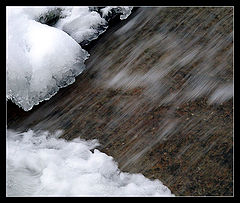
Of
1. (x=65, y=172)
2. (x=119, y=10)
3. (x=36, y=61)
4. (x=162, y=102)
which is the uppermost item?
(x=119, y=10)

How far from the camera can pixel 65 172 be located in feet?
9.78

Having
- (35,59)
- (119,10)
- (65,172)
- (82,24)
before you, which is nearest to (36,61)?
(35,59)

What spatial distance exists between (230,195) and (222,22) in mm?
2190

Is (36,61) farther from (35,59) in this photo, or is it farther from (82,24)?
(82,24)

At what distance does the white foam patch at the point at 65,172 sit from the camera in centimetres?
280

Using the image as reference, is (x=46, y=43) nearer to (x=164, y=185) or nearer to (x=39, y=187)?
(x=39, y=187)

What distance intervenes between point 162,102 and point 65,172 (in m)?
1.17

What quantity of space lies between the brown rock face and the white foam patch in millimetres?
105

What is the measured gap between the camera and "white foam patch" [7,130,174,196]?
280cm

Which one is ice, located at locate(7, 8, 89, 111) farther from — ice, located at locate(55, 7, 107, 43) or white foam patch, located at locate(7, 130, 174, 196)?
white foam patch, located at locate(7, 130, 174, 196)

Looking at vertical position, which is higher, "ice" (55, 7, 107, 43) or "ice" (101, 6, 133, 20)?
"ice" (101, 6, 133, 20)

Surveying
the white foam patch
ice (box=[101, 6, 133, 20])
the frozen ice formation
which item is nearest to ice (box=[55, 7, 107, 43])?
ice (box=[101, 6, 133, 20])

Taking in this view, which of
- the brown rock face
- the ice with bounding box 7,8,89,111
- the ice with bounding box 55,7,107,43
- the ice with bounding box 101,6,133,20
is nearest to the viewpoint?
the brown rock face

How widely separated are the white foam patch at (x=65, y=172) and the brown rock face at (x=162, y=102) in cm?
11
